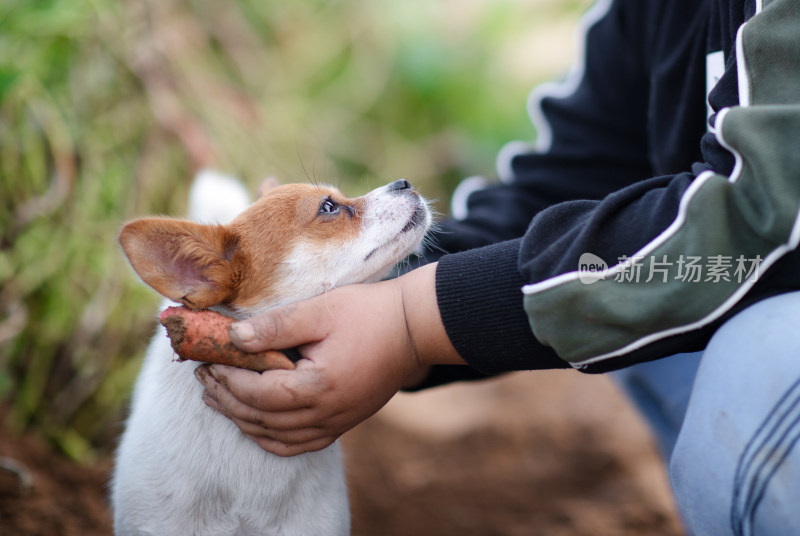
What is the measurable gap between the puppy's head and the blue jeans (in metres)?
0.56

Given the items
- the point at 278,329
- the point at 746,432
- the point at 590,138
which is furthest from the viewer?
the point at 590,138

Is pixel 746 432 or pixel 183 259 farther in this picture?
pixel 183 259

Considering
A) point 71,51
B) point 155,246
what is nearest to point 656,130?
point 155,246

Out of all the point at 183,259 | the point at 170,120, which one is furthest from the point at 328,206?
the point at 170,120

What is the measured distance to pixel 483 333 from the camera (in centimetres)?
115

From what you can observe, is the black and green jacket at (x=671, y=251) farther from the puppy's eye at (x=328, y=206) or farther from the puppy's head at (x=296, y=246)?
the puppy's eye at (x=328, y=206)

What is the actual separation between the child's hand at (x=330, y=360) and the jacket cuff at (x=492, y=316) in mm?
27

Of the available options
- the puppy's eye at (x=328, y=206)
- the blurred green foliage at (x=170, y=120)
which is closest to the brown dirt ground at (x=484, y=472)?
the blurred green foliage at (x=170, y=120)

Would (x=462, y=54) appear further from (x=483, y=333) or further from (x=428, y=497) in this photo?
(x=483, y=333)

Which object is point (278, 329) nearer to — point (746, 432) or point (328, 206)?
point (328, 206)

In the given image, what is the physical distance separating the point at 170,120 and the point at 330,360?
1650 millimetres

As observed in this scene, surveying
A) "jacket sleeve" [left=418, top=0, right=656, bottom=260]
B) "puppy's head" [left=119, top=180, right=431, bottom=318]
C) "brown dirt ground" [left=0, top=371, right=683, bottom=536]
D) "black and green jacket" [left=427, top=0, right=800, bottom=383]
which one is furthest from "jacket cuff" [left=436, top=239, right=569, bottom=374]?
"brown dirt ground" [left=0, top=371, right=683, bottom=536]

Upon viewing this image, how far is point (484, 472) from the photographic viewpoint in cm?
226

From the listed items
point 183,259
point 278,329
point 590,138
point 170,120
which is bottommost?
point 590,138
